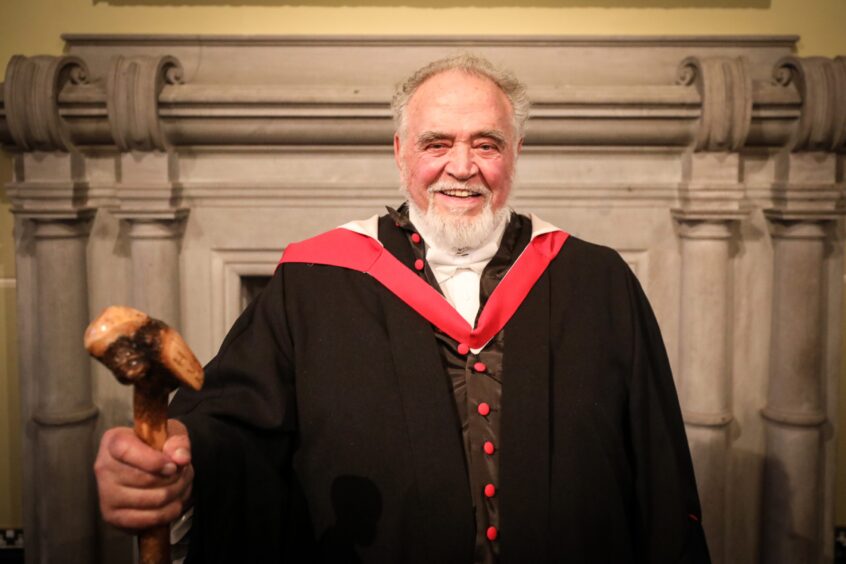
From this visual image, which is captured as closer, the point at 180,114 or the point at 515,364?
the point at 515,364

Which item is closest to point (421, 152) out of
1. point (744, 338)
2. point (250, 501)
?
point (250, 501)

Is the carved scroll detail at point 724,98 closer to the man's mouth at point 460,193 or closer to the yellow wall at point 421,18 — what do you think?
the yellow wall at point 421,18

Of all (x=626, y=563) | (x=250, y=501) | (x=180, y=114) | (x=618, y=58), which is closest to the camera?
(x=250, y=501)

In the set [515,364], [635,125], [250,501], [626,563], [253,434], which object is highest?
[635,125]

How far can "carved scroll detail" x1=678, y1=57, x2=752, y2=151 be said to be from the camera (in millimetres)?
3002

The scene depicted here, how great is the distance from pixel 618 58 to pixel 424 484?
207cm

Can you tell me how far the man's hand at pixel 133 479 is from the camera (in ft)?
4.53

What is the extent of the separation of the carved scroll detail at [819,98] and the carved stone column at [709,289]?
0.21 meters

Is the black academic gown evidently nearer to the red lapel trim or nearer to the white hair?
the red lapel trim

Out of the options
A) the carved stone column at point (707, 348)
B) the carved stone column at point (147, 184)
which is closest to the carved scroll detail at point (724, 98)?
the carved stone column at point (707, 348)

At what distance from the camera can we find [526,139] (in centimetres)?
311

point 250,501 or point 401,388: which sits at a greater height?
point 401,388

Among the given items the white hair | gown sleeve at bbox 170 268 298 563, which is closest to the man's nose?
the white hair

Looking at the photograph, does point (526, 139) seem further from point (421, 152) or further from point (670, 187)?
point (421, 152)
